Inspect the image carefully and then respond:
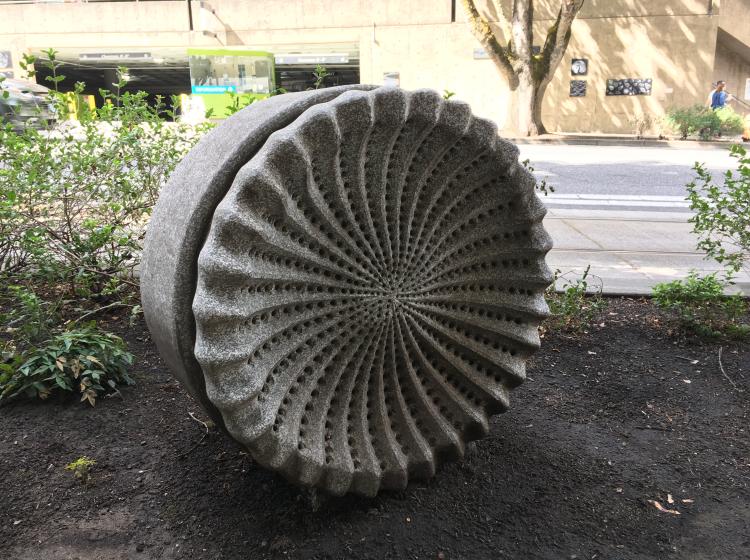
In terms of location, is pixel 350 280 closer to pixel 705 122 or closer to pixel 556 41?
pixel 556 41

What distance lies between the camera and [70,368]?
3615mm

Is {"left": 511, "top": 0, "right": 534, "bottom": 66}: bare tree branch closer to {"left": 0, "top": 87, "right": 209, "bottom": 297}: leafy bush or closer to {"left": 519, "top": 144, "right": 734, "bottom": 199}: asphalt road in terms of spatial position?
{"left": 519, "top": 144, "right": 734, "bottom": 199}: asphalt road

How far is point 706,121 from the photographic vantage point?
21562 mm

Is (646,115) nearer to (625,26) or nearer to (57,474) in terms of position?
(625,26)

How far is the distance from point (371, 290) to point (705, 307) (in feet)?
9.15

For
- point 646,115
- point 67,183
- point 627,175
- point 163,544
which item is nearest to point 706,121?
point 646,115

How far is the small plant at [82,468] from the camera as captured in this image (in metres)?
2.97

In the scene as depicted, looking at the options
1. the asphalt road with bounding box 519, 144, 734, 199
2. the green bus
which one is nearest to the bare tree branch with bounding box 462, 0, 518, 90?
the asphalt road with bounding box 519, 144, 734, 199

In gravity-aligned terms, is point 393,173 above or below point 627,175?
above

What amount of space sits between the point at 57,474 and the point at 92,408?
0.56 meters

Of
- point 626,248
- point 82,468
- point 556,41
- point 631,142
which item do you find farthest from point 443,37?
point 82,468

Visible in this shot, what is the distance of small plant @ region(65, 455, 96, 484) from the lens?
2967mm

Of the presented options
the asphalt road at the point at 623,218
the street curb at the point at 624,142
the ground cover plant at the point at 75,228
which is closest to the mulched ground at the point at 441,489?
the ground cover plant at the point at 75,228

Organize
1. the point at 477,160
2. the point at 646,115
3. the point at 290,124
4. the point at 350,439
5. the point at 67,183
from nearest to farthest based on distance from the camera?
the point at 290,124 → the point at 350,439 → the point at 477,160 → the point at 67,183 → the point at 646,115
